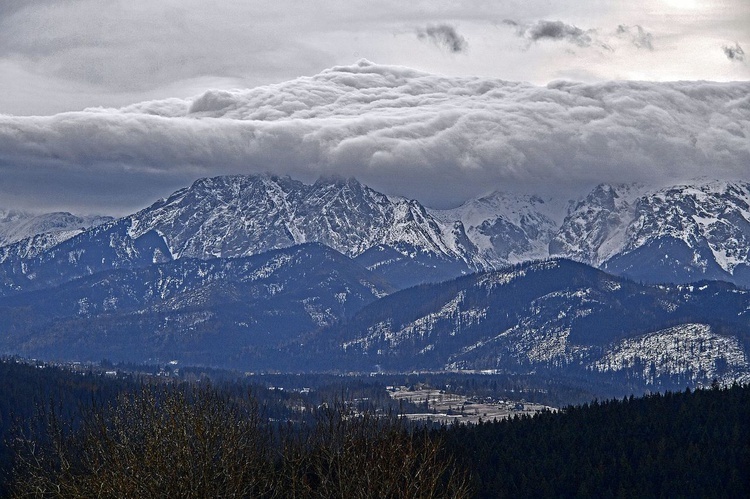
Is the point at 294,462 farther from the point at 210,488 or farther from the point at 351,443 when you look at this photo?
the point at 210,488

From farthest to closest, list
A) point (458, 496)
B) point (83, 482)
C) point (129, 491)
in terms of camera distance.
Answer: point (458, 496), point (83, 482), point (129, 491)

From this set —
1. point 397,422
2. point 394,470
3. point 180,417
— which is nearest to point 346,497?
point 394,470

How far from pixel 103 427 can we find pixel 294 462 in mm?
33928

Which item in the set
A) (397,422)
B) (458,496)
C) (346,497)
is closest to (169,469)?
(346,497)

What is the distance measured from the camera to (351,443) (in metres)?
134

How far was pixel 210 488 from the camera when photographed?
391 ft

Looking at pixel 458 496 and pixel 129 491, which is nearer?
pixel 129 491

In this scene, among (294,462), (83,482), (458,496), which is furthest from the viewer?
(294,462)

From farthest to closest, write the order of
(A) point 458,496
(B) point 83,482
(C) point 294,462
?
(C) point 294,462 < (A) point 458,496 < (B) point 83,482

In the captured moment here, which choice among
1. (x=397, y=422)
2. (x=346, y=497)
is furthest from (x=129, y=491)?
(x=397, y=422)

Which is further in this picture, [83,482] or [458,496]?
[458,496]

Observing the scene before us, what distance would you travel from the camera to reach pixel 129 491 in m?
114

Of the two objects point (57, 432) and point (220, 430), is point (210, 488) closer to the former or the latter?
point (220, 430)

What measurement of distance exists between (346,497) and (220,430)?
13915mm
